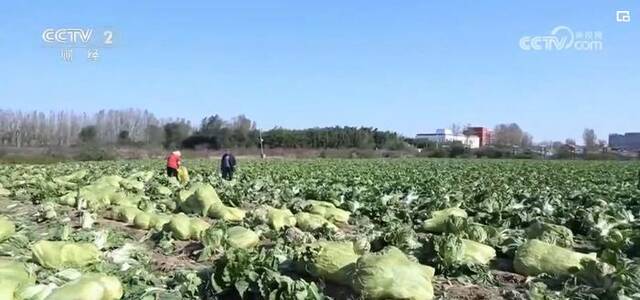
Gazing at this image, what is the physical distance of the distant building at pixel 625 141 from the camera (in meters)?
114

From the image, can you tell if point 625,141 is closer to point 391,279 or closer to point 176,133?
point 176,133

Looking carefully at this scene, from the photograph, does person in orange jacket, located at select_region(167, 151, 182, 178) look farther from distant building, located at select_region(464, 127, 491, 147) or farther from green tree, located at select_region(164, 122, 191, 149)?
distant building, located at select_region(464, 127, 491, 147)

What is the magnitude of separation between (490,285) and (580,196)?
704 centimetres

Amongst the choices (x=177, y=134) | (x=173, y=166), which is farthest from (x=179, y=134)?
(x=173, y=166)

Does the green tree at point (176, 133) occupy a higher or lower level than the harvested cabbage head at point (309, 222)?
higher

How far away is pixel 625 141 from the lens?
125m

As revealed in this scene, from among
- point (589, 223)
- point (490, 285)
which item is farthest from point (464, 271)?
point (589, 223)

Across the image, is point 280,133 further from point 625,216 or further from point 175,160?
point 625,216

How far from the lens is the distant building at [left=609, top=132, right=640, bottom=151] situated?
114 meters

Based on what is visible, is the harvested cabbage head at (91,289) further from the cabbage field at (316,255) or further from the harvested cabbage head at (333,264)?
the harvested cabbage head at (333,264)

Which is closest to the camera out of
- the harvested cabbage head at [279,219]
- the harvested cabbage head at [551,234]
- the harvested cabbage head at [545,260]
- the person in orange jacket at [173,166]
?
the harvested cabbage head at [545,260]

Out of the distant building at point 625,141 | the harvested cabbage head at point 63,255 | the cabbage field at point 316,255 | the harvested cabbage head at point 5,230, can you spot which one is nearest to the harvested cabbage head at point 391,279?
the cabbage field at point 316,255

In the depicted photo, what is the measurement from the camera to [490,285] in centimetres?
449

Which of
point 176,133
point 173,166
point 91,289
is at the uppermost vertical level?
point 176,133
